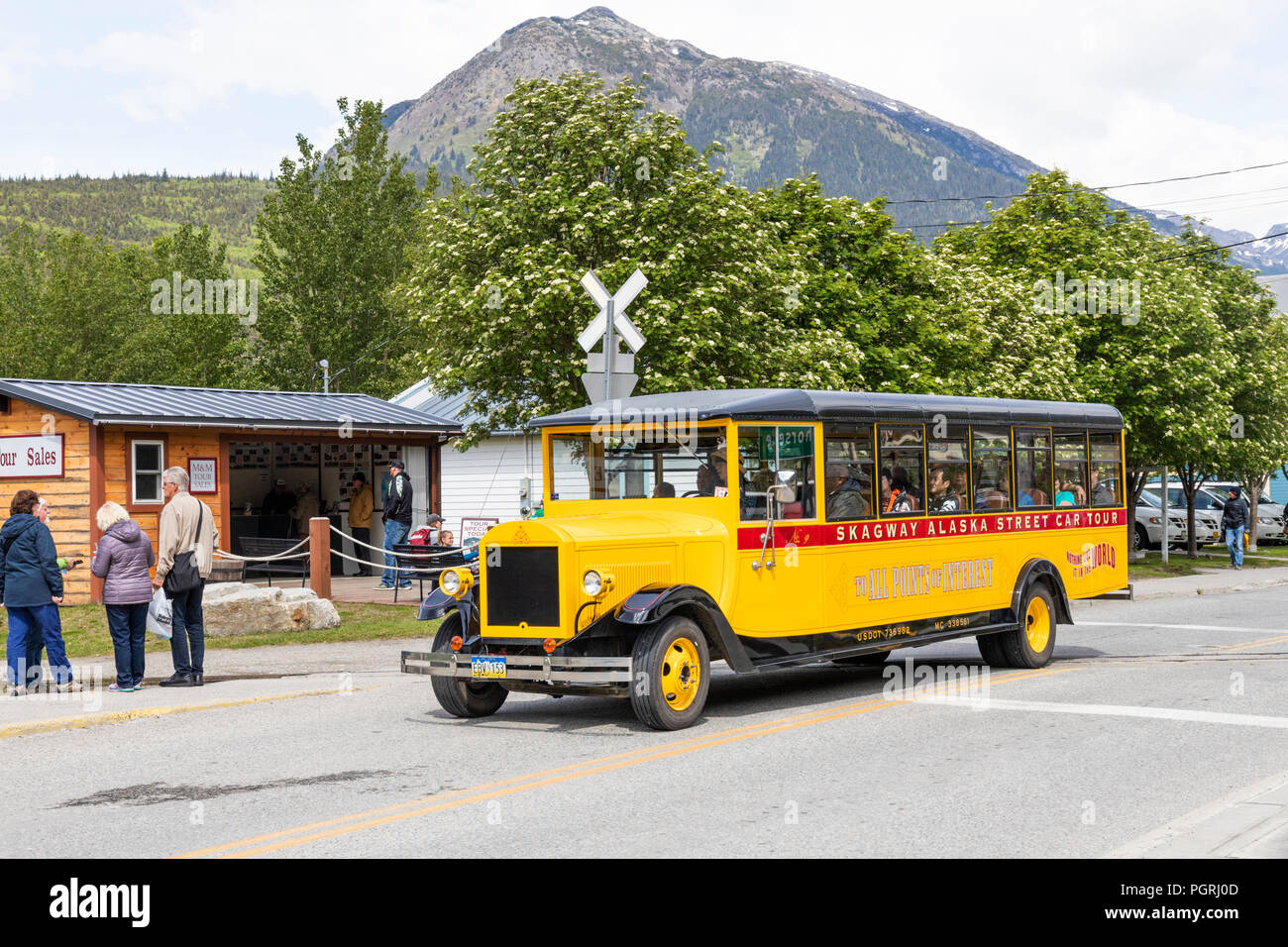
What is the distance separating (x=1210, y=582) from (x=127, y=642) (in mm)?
22820

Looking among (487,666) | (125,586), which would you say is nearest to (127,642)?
(125,586)

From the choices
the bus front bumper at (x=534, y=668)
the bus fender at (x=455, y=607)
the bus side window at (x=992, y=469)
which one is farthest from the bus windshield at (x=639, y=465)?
the bus side window at (x=992, y=469)

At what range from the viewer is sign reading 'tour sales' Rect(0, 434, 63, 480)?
2094cm

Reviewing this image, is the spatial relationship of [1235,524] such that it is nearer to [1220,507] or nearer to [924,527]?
[1220,507]

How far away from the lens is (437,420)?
2616 centimetres

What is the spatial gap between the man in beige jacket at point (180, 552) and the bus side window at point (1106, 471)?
9.58m

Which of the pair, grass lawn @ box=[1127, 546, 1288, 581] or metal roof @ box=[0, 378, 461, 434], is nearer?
metal roof @ box=[0, 378, 461, 434]

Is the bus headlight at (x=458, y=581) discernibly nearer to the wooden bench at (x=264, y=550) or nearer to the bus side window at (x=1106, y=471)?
the bus side window at (x=1106, y=471)

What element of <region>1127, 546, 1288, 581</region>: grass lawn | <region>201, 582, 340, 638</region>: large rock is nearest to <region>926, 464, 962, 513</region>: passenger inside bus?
<region>201, 582, 340, 638</region>: large rock

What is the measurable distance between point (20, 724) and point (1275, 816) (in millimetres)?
8942

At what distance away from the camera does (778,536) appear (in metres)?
11.2

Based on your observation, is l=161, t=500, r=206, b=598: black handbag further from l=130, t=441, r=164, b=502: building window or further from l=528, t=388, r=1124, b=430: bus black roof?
l=130, t=441, r=164, b=502: building window

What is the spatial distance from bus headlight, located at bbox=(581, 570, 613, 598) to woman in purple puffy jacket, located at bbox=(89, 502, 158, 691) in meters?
4.92
